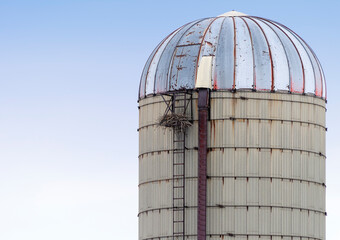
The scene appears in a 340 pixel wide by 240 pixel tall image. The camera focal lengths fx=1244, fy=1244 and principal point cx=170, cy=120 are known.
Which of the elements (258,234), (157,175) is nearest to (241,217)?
(258,234)

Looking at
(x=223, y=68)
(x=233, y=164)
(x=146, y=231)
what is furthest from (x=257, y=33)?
(x=146, y=231)

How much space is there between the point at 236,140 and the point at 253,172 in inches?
85.8

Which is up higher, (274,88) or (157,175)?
(274,88)

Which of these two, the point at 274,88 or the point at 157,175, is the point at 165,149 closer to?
the point at 157,175

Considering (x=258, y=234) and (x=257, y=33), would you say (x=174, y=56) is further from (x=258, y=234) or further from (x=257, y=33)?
(x=258, y=234)

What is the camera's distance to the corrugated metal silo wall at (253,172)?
74.4 meters

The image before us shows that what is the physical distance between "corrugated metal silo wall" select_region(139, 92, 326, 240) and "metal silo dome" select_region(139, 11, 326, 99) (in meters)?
0.87

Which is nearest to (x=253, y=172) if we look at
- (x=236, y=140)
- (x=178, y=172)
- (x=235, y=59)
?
(x=236, y=140)

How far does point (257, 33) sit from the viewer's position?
252ft

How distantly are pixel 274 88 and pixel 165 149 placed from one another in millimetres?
7694

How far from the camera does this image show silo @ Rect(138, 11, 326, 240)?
2936 inches

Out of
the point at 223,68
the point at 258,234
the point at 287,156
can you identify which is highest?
the point at 223,68

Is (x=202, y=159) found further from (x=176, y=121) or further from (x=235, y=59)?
(x=235, y=59)

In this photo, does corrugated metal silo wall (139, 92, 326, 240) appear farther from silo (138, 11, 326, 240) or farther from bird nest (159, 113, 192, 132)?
bird nest (159, 113, 192, 132)
